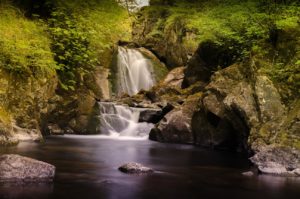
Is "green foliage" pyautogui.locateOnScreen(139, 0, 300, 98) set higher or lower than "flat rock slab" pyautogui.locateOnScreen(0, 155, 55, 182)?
higher

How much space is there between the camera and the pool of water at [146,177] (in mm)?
9219

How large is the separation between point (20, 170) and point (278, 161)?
6.65 meters

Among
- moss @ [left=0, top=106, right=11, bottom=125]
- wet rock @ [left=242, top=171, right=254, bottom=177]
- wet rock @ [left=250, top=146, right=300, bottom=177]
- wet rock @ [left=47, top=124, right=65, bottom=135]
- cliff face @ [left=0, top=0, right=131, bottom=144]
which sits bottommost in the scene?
wet rock @ [left=47, top=124, right=65, bottom=135]

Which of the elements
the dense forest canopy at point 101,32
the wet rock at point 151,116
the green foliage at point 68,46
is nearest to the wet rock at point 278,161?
the dense forest canopy at point 101,32

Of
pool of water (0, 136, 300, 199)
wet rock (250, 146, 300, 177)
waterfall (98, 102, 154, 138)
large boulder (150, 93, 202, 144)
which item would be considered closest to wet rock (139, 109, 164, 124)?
waterfall (98, 102, 154, 138)

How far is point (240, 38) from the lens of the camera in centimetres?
1841

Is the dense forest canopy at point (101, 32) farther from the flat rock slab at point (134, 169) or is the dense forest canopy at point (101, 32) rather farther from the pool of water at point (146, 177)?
the flat rock slab at point (134, 169)

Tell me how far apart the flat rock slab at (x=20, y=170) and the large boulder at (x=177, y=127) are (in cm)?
1082

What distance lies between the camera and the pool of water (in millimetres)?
9219

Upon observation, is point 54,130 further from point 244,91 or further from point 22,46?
point 244,91

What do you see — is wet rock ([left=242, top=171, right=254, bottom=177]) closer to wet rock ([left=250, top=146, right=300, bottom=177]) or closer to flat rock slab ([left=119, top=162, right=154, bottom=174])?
wet rock ([left=250, top=146, right=300, bottom=177])

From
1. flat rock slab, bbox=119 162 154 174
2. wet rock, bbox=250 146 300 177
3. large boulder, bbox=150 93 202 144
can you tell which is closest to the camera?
flat rock slab, bbox=119 162 154 174

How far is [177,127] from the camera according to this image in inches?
803

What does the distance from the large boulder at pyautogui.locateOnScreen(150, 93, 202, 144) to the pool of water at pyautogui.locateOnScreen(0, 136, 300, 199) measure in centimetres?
342
